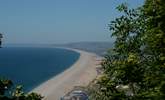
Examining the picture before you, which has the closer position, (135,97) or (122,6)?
(135,97)

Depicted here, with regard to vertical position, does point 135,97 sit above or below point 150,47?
below

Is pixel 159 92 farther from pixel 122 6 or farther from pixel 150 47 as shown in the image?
pixel 122 6

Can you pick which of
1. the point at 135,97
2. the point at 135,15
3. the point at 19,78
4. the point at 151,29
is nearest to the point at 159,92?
the point at 135,97

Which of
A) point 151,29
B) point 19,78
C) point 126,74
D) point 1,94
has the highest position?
point 151,29

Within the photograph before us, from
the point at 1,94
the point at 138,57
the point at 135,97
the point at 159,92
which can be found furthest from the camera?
the point at 1,94

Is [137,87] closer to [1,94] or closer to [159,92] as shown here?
[159,92]

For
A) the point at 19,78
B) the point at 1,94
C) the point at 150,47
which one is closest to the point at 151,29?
the point at 150,47

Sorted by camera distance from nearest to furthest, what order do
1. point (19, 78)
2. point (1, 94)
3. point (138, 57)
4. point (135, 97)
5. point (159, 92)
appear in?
point (159, 92) < point (135, 97) < point (138, 57) < point (1, 94) < point (19, 78)
